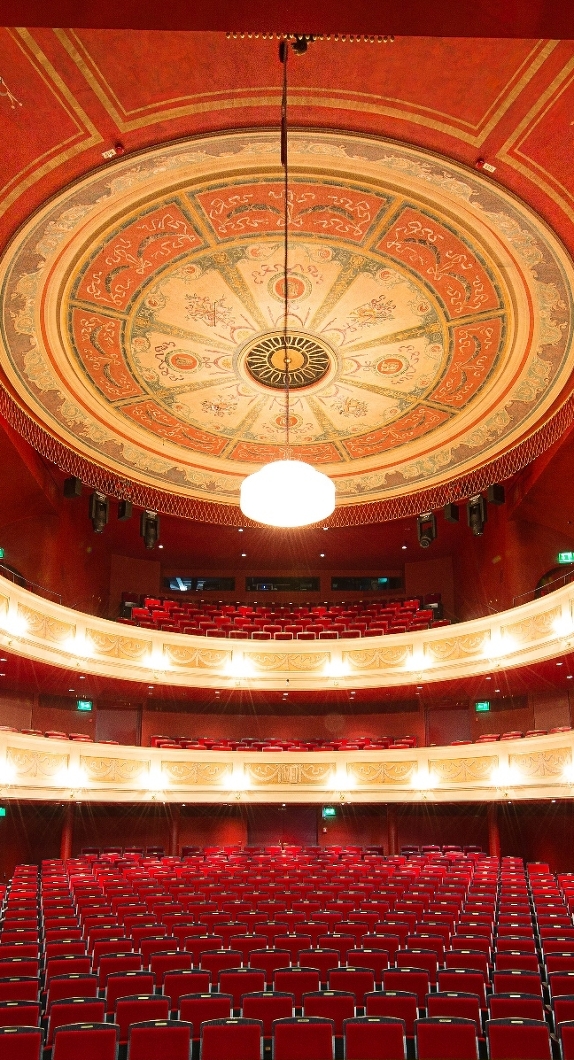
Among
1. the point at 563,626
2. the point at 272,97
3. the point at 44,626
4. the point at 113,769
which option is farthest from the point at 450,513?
the point at 272,97

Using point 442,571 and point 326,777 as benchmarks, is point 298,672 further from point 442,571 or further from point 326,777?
point 442,571

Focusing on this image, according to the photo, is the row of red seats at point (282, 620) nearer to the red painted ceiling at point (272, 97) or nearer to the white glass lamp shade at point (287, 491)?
the white glass lamp shade at point (287, 491)

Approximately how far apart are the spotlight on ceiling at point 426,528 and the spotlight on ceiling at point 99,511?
225 inches

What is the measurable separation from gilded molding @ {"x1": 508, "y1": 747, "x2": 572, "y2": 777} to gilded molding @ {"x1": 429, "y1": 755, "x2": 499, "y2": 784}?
500 millimetres

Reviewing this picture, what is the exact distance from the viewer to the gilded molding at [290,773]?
15219 millimetres

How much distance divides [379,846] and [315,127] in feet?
46.0

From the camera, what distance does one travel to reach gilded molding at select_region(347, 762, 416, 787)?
14.8 m

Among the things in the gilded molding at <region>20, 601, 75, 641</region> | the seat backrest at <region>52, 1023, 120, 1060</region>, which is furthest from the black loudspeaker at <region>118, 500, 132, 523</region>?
the seat backrest at <region>52, 1023, 120, 1060</region>

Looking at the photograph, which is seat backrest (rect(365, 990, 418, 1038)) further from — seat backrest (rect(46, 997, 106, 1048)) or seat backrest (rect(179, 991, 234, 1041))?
seat backrest (rect(46, 997, 106, 1048))

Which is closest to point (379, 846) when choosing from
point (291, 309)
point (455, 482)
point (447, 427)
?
point (455, 482)

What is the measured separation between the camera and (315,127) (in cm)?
667

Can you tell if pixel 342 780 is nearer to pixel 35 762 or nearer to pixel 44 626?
pixel 35 762

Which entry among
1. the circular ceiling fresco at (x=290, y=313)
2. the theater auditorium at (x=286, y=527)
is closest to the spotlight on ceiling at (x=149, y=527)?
the theater auditorium at (x=286, y=527)

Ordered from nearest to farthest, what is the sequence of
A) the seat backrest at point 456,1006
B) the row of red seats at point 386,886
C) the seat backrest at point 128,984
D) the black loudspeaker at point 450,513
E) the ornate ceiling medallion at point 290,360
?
the seat backrest at point 456,1006 < the seat backrest at point 128,984 < the row of red seats at point 386,886 < the ornate ceiling medallion at point 290,360 < the black loudspeaker at point 450,513
